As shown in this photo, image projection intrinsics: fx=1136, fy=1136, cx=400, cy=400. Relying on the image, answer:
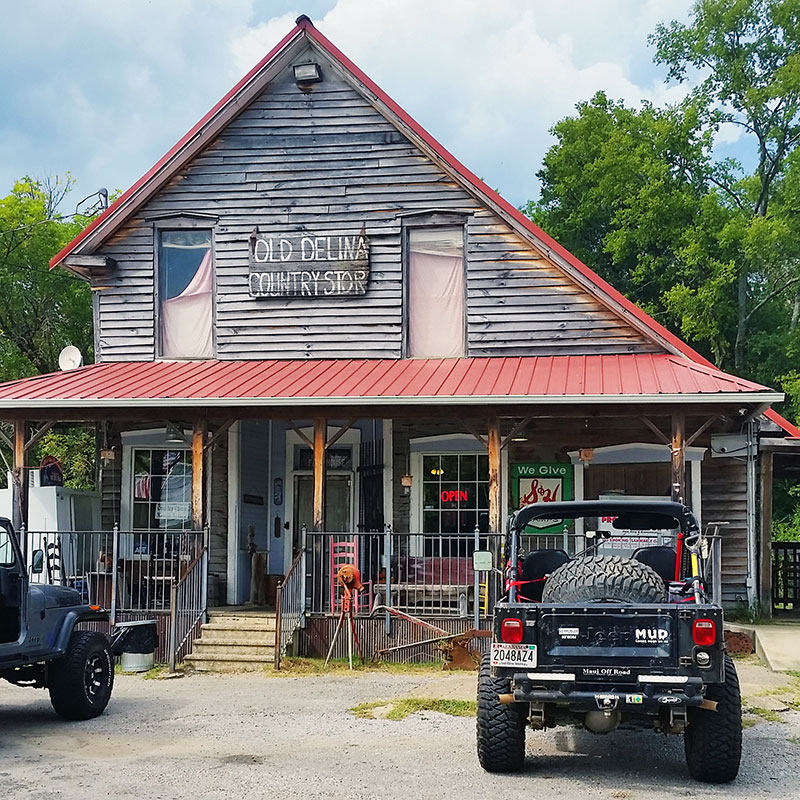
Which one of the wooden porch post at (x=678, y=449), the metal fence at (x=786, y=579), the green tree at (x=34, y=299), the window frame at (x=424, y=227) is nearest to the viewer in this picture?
the wooden porch post at (x=678, y=449)

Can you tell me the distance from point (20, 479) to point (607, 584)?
10073 millimetres

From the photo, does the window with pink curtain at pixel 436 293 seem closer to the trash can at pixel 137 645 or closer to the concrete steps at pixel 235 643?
the concrete steps at pixel 235 643

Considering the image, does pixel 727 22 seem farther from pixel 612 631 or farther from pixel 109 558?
pixel 612 631

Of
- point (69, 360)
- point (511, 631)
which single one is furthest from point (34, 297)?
point (511, 631)

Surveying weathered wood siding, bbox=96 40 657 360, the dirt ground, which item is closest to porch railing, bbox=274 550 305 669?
the dirt ground

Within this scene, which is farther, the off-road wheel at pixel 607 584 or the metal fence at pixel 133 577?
the metal fence at pixel 133 577

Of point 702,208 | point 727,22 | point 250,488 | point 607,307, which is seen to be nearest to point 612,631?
point 607,307

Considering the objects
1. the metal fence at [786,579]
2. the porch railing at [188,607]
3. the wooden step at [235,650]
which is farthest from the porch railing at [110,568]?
the metal fence at [786,579]

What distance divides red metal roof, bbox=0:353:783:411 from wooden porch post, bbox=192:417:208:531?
1.58ft

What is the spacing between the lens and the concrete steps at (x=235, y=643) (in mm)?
13648

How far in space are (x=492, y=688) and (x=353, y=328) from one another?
9745mm

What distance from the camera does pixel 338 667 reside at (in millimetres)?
13570

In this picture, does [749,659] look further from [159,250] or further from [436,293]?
[159,250]

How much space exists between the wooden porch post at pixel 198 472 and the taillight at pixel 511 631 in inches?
309
